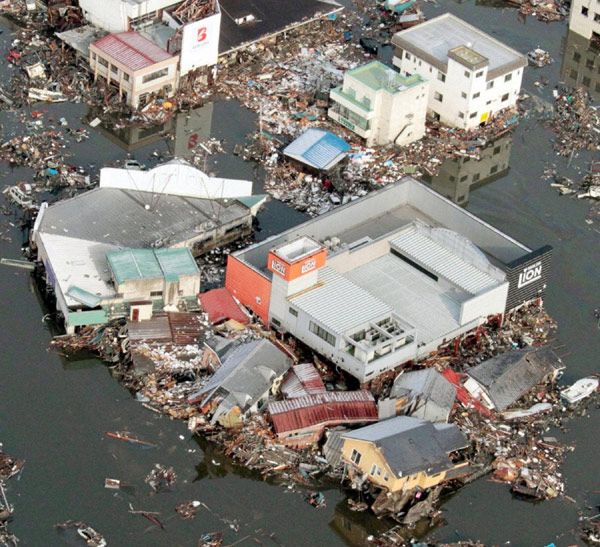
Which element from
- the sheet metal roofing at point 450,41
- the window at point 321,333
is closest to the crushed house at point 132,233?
the window at point 321,333

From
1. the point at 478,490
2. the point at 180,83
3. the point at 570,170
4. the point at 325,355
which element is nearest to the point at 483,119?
the point at 570,170

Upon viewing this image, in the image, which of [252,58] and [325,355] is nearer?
[325,355]

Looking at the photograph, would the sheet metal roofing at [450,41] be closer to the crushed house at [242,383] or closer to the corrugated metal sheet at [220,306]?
the corrugated metal sheet at [220,306]

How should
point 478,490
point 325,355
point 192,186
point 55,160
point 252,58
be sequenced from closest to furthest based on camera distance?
1. point 478,490
2. point 325,355
3. point 192,186
4. point 55,160
5. point 252,58

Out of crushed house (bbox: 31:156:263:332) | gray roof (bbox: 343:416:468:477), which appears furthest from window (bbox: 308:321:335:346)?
crushed house (bbox: 31:156:263:332)

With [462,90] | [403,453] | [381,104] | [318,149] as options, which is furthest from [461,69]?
[403,453]

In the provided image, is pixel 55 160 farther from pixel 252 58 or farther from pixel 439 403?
pixel 439 403
